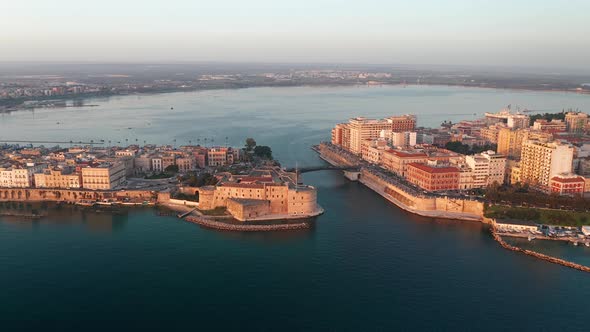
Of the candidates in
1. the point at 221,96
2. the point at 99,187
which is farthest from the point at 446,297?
the point at 221,96

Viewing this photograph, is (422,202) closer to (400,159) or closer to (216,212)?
(400,159)

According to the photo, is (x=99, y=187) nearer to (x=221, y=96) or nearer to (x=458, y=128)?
(x=458, y=128)

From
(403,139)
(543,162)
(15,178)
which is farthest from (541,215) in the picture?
(15,178)

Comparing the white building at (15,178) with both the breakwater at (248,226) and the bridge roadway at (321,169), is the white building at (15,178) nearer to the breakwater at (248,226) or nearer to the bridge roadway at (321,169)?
the breakwater at (248,226)

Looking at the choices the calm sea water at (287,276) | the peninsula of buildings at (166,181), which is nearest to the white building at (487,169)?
the calm sea water at (287,276)

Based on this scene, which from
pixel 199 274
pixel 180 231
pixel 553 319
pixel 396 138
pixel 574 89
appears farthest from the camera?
pixel 574 89

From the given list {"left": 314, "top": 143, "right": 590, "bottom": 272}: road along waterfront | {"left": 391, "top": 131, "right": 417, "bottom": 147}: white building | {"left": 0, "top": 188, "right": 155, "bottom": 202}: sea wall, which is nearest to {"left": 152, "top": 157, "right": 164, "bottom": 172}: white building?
{"left": 0, "top": 188, "right": 155, "bottom": 202}: sea wall
